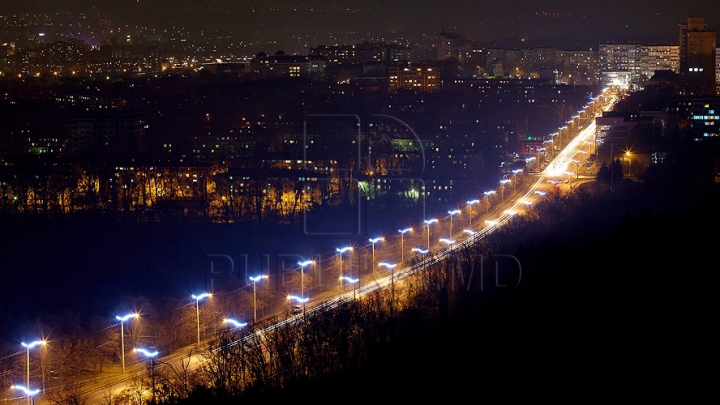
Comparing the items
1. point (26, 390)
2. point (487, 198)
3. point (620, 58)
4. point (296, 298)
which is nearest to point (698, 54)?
point (620, 58)

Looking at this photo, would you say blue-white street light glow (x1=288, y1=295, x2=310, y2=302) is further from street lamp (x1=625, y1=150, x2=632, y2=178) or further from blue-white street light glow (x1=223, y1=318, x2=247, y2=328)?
street lamp (x1=625, y1=150, x2=632, y2=178)

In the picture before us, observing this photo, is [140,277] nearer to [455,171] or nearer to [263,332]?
[263,332]

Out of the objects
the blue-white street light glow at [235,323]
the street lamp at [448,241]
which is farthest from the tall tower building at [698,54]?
the blue-white street light glow at [235,323]

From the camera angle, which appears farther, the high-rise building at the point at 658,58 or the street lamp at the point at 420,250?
the high-rise building at the point at 658,58

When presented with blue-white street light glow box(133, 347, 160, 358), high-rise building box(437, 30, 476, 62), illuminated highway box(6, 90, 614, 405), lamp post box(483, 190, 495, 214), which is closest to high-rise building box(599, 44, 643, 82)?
high-rise building box(437, 30, 476, 62)

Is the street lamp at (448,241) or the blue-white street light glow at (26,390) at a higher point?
the street lamp at (448,241)

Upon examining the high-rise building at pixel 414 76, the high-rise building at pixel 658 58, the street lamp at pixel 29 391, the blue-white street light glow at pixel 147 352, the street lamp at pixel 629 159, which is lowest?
the street lamp at pixel 29 391

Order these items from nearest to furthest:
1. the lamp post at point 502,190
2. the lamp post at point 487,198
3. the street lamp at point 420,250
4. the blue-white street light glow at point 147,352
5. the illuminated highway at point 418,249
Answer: the illuminated highway at point 418,249
the blue-white street light glow at point 147,352
the street lamp at point 420,250
the lamp post at point 487,198
the lamp post at point 502,190

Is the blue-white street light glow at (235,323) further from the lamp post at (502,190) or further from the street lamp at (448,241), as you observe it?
the lamp post at (502,190)
